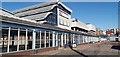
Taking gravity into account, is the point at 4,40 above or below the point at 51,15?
below

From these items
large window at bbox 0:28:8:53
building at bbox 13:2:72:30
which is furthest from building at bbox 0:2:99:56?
building at bbox 13:2:72:30

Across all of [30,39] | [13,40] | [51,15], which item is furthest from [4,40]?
[51,15]

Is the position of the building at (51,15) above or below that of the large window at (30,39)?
above

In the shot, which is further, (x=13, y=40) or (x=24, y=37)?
(x=24, y=37)

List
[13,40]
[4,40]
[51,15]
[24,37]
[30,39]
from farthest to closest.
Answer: [51,15], [30,39], [24,37], [13,40], [4,40]

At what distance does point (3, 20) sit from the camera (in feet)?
58.2

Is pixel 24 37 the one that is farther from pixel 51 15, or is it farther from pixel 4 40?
pixel 51 15

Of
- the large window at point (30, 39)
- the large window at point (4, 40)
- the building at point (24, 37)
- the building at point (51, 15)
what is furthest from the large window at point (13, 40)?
the building at point (51, 15)

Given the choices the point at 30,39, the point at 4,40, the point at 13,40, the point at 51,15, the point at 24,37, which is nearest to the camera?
the point at 4,40

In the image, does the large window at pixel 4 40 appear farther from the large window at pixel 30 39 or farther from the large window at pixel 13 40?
the large window at pixel 30 39

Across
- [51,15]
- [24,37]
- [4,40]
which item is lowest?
[4,40]

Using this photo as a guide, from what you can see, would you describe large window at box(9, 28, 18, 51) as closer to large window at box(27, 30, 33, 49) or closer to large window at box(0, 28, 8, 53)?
large window at box(0, 28, 8, 53)

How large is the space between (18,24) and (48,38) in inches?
366

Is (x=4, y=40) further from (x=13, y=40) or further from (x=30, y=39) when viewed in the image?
(x=30, y=39)
